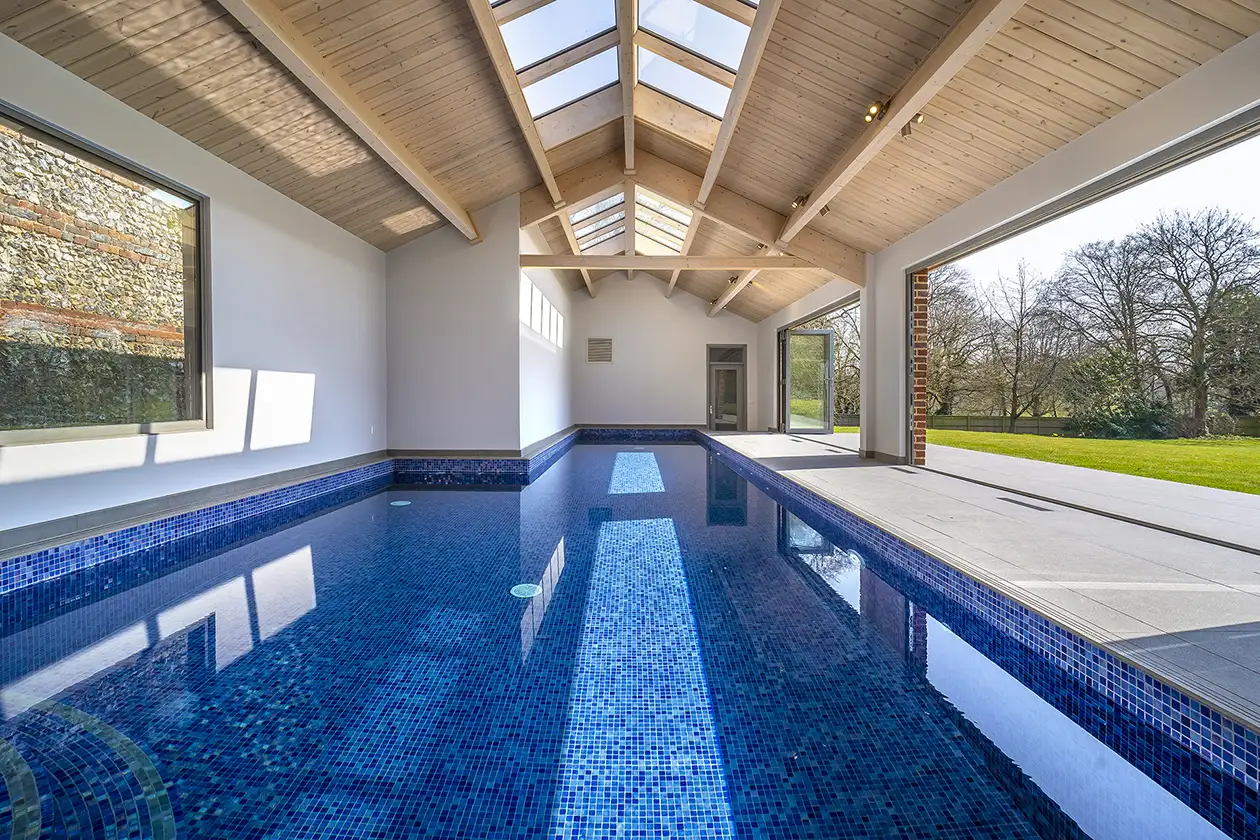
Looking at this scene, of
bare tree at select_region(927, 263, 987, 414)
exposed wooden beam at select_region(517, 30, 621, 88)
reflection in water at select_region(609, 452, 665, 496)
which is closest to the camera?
exposed wooden beam at select_region(517, 30, 621, 88)

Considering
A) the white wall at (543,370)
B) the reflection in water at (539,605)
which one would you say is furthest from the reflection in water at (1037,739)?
the white wall at (543,370)

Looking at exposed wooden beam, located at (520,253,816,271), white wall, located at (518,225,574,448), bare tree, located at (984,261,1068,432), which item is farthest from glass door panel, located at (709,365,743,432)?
exposed wooden beam, located at (520,253,816,271)

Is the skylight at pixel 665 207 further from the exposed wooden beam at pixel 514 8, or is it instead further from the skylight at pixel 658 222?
the exposed wooden beam at pixel 514 8

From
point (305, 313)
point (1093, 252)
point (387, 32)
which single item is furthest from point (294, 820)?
point (1093, 252)

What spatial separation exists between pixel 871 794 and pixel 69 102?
5.19 m

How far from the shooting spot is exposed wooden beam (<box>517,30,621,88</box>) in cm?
489

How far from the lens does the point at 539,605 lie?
9.30 ft

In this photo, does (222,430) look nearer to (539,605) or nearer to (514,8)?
(539,605)

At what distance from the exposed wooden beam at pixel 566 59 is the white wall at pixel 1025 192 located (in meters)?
3.54

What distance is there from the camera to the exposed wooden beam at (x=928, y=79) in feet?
9.53

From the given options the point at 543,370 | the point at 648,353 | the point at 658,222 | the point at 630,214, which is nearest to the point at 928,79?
the point at 630,214

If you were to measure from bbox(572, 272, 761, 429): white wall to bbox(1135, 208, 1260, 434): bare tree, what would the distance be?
26.3 ft

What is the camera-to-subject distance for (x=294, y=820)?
1.40 m

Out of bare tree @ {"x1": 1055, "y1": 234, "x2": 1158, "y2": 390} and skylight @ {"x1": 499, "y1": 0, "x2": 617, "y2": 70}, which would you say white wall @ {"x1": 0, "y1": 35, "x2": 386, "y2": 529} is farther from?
bare tree @ {"x1": 1055, "y1": 234, "x2": 1158, "y2": 390}
